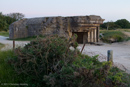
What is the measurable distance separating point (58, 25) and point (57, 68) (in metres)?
9.58

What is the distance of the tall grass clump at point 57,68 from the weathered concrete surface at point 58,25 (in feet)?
27.0

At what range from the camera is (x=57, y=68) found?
3.65 meters

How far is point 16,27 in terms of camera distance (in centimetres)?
1354

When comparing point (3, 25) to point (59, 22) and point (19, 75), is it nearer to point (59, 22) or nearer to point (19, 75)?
point (59, 22)

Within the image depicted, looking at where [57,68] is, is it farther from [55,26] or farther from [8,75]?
[55,26]

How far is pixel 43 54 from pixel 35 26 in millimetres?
9403

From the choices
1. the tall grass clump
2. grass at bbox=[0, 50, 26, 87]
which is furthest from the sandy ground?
the tall grass clump

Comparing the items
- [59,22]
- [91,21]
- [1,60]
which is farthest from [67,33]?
[1,60]

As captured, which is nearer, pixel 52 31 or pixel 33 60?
pixel 33 60

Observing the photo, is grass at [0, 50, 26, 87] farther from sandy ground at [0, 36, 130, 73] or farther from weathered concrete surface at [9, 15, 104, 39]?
weathered concrete surface at [9, 15, 104, 39]

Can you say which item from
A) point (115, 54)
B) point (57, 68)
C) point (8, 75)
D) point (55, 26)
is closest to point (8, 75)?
point (8, 75)

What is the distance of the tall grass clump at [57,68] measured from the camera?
3.06 meters

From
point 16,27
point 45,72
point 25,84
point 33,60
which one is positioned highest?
point 16,27

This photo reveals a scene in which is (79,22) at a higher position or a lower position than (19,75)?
higher
